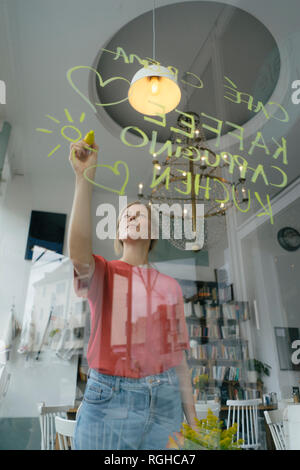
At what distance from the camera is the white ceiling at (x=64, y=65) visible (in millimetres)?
1198

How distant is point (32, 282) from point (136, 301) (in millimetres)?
370

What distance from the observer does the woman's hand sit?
3.72 ft

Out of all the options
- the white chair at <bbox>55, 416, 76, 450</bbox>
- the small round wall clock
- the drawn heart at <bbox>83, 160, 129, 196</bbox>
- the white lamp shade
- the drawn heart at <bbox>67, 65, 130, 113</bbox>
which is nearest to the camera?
the white chair at <bbox>55, 416, 76, 450</bbox>

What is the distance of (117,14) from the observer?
1.60 metres

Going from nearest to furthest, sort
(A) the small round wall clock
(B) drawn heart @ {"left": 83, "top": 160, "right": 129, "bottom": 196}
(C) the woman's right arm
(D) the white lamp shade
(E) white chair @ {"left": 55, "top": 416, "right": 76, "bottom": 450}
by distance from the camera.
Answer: (E) white chair @ {"left": 55, "top": 416, "right": 76, "bottom": 450} < (C) the woman's right arm < (B) drawn heart @ {"left": 83, "top": 160, "right": 129, "bottom": 196} < (D) the white lamp shade < (A) the small round wall clock

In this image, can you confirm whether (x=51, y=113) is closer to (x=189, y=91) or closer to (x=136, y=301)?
(x=189, y=91)

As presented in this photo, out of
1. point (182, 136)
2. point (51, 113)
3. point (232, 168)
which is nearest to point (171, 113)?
point (182, 136)

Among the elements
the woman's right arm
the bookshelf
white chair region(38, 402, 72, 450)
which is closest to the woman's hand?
the woman's right arm

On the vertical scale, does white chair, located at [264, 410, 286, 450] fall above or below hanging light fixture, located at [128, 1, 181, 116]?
below

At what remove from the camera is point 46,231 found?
3.64 feet

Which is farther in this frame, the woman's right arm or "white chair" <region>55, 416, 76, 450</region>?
the woman's right arm

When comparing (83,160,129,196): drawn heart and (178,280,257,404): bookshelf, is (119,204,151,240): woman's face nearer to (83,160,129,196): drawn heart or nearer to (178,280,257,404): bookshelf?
(83,160,129,196): drawn heart

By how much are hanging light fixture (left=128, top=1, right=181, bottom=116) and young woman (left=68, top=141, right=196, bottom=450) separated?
0.35 metres

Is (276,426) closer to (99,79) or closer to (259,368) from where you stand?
(259,368)
